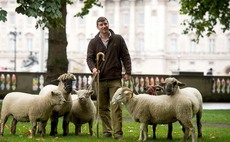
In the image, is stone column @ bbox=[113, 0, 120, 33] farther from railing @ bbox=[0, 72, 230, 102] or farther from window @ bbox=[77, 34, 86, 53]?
railing @ bbox=[0, 72, 230, 102]

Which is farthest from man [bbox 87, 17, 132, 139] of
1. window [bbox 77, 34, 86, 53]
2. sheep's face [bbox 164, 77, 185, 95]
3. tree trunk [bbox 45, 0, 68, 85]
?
window [bbox 77, 34, 86, 53]

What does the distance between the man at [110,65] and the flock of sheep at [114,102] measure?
0.32 m

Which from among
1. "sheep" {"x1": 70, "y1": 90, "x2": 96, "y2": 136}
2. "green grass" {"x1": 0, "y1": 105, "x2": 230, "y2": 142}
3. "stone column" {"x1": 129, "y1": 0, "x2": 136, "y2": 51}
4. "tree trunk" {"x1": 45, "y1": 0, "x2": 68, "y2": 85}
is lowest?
"green grass" {"x1": 0, "y1": 105, "x2": 230, "y2": 142}

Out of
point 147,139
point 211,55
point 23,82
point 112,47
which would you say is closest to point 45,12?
point 112,47

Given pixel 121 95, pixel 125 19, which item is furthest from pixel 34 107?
pixel 125 19

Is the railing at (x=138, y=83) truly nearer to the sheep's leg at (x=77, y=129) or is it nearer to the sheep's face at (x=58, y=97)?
the sheep's leg at (x=77, y=129)

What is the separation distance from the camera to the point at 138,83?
32812 millimetres

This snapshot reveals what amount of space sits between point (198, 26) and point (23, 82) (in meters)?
9.14

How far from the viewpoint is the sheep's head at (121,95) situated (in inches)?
484

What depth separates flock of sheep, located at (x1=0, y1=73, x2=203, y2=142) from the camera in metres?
12.0

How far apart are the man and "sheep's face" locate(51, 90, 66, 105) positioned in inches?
30.9

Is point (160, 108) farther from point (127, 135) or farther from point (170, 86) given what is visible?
point (127, 135)

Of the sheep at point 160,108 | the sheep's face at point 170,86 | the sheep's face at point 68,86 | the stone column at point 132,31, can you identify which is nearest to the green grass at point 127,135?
the sheep at point 160,108

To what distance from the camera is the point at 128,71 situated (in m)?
12.7
